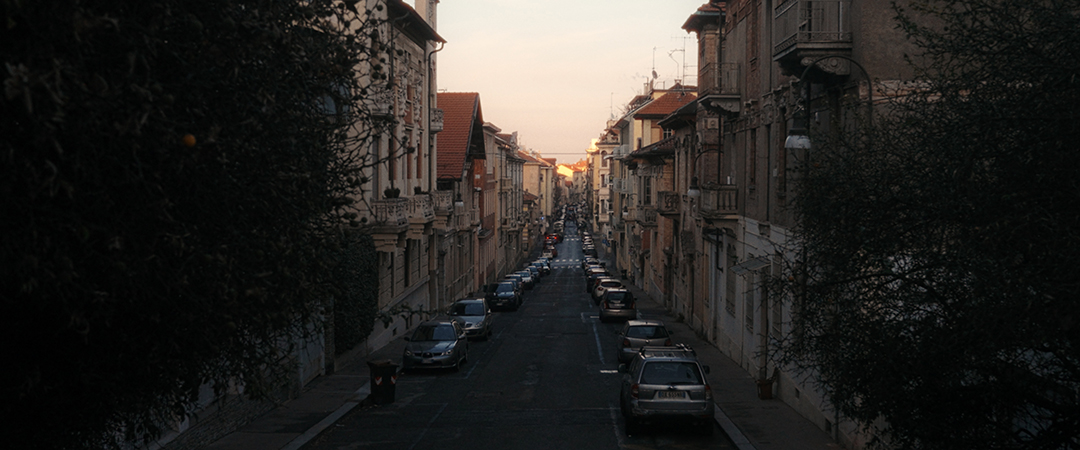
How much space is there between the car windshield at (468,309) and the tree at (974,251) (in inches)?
998

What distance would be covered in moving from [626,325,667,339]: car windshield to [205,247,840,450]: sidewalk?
1.87 meters

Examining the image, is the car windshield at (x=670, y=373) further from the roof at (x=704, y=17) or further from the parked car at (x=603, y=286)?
the parked car at (x=603, y=286)

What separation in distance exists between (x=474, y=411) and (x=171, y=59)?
14.0 meters

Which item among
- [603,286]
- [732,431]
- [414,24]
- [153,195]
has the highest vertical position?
[414,24]

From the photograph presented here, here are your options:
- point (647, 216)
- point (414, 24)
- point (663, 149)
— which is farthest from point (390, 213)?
point (647, 216)

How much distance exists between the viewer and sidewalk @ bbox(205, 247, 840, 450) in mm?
15070

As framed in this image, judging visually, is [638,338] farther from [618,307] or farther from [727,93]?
[618,307]

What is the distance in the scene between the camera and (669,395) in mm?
15742

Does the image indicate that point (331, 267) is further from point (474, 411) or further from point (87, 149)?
point (474, 411)

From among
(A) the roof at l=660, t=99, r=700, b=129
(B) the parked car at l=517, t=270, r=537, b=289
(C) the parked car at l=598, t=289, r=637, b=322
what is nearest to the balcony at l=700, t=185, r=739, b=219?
(A) the roof at l=660, t=99, r=700, b=129

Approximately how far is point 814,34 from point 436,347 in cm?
1369

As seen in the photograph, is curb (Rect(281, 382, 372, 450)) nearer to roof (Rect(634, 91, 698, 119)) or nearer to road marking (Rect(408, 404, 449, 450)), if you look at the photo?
road marking (Rect(408, 404, 449, 450))

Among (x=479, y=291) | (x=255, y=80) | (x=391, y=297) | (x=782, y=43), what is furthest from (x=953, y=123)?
(x=479, y=291)

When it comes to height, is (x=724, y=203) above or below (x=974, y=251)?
above
